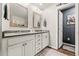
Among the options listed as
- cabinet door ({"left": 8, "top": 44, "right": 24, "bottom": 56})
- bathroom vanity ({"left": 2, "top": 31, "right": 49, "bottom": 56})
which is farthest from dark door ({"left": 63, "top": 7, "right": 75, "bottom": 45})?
cabinet door ({"left": 8, "top": 44, "right": 24, "bottom": 56})

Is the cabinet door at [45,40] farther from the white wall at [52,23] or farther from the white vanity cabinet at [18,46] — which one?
the white vanity cabinet at [18,46]

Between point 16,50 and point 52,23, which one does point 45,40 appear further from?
point 16,50

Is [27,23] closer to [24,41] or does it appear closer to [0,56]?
[24,41]

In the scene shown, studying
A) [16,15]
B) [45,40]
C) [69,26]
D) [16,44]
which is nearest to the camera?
[16,44]

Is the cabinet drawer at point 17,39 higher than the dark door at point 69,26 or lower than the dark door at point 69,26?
lower

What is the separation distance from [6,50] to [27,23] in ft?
3.12

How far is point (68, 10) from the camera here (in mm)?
1212

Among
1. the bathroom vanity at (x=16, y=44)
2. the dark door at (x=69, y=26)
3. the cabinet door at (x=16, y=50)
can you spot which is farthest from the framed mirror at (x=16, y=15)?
the dark door at (x=69, y=26)

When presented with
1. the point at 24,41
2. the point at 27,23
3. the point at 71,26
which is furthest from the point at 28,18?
the point at 71,26

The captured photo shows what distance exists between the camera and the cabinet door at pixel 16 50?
999mm

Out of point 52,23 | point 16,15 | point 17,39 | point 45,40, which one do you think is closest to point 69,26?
point 52,23

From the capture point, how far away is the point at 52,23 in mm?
1441

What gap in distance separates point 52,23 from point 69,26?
0.35 m

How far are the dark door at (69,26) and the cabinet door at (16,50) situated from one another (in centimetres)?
86
